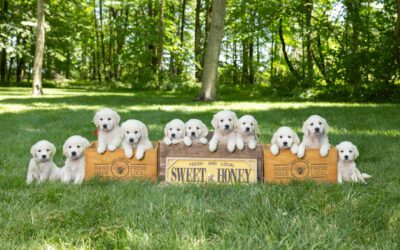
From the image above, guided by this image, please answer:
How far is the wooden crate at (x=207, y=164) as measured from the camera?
15.0 ft

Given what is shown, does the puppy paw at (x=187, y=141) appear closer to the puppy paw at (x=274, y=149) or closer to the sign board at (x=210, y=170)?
the sign board at (x=210, y=170)

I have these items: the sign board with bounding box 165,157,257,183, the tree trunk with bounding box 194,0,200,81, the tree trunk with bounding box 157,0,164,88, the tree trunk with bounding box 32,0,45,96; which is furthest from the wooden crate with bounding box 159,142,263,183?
the tree trunk with bounding box 194,0,200,81

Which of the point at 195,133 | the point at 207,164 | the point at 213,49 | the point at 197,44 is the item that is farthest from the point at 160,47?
the point at 207,164

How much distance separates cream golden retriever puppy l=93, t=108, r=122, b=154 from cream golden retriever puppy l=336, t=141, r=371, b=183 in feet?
7.95

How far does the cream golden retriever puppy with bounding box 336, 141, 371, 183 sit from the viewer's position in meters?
4.43

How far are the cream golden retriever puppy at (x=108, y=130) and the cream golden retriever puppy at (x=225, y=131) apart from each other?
1.07 metres

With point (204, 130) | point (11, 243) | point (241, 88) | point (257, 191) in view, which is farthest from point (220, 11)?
point (11, 243)

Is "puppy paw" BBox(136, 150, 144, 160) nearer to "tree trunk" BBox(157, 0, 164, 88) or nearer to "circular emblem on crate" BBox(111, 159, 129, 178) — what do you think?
"circular emblem on crate" BBox(111, 159, 129, 178)

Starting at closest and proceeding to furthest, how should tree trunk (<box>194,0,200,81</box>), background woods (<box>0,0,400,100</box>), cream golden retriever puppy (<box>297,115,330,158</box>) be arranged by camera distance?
1. cream golden retriever puppy (<box>297,115,330,158</box>)
2. background woods (<box>0,0,400,100</box>)
3. tree trunk (<box>194,0,200,81</box>)

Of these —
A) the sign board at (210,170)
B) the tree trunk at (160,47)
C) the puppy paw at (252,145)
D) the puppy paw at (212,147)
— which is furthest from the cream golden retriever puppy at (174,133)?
the tree trunk at (160,47)

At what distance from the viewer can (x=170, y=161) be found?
15.2ft

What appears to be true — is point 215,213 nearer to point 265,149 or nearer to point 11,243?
point 11,243

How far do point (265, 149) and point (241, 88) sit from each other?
20118 mm

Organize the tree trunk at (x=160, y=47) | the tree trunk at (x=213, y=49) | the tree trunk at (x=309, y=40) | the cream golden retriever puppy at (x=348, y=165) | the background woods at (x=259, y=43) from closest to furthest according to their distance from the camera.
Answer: the cream golden retriever puppy at (x=348, y=165), the tree trunk at (x=213, y=49), the background woods at (x=259, y=43), the tree trunk at (x=309, y=40), the tree trunk at (x=160, y=47)
